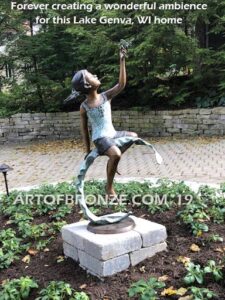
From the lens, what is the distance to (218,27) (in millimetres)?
10898

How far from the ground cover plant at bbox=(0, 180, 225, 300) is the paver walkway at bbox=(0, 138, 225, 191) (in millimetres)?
2084

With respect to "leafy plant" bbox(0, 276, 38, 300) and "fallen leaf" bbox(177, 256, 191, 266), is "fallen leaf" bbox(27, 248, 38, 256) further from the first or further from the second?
"fallen leaf" bbox(177, 256, 191, 266)

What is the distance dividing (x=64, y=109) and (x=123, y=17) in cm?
310

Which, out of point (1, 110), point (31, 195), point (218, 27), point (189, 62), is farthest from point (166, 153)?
point (1, 110)

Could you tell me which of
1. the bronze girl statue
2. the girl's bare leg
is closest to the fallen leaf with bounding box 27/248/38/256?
the bronze girl statue

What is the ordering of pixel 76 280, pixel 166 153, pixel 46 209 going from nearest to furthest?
1. pixel 76 280
2. pixel 46 209
3. pixel 166 153

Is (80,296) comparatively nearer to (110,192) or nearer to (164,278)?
(164,278)

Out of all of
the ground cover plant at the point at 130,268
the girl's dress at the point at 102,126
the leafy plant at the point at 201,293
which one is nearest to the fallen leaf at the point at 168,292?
the ground cover plant at the point at 130,268

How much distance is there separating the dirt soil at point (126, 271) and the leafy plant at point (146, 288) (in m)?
0.10

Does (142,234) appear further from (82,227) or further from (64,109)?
(64,109)

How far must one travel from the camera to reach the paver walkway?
7.82m

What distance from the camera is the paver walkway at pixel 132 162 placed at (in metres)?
7.82

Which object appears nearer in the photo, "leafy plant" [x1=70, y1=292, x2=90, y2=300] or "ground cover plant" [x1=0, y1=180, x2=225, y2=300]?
"leafy plant" [x1=70, y1=292, x2=90, y2=300]

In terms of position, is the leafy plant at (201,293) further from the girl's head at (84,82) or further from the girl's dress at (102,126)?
the girl's head at (84,82)
